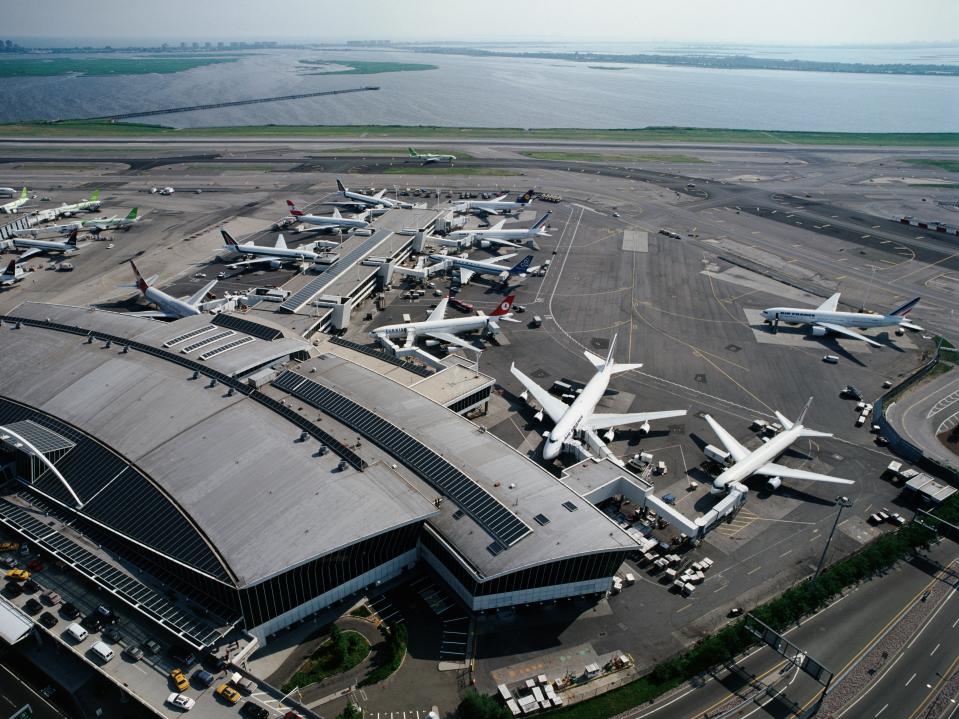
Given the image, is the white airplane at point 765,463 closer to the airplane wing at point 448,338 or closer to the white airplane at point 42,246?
the airplane wing at point 448,338

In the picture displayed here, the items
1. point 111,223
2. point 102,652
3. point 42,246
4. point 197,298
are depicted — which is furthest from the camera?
point 111,223

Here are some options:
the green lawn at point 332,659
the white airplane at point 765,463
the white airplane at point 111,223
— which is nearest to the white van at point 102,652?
the green lawn at point 332,659

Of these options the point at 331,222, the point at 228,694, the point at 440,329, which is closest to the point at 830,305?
the point at 440,329

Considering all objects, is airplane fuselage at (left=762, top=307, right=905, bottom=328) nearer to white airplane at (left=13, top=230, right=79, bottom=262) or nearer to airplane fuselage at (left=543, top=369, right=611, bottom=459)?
airplane fuselage at (left=543, top=369, right=611, bottom=459)

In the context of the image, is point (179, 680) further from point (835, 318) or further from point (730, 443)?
point (835, 318)

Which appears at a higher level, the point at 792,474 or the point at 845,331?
the point at 845,331
